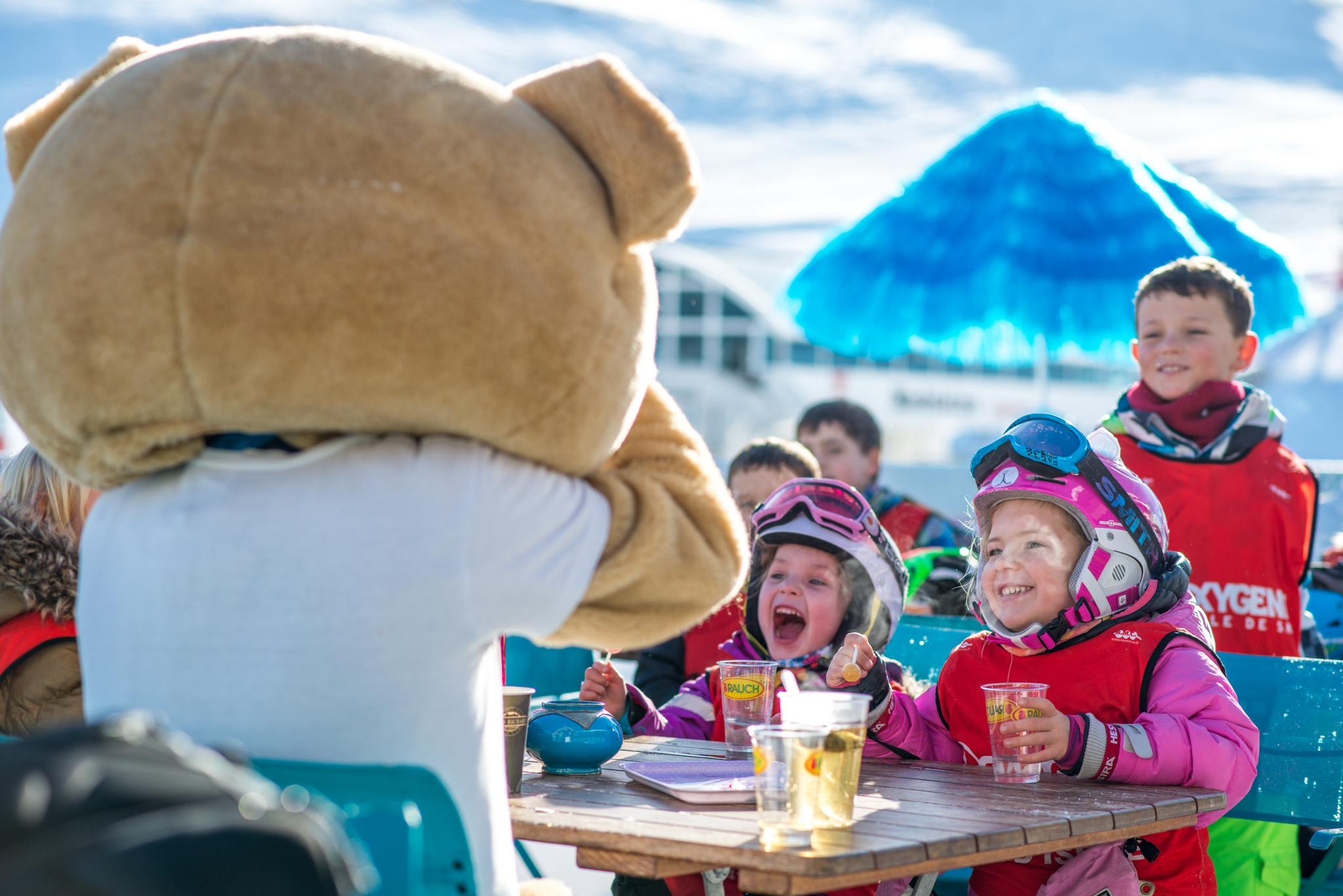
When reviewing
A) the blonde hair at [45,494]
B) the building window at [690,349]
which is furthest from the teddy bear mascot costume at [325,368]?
the building window at [690,349]

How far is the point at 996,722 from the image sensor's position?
86.6 inches

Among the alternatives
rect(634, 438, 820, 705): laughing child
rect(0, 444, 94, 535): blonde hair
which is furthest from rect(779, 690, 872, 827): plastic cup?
rect(634, 438, 820, 705): laughing child

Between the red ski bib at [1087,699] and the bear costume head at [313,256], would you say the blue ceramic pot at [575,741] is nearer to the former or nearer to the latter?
the red ski bib at [1087,699]

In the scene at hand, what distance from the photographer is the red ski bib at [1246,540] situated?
3.44m

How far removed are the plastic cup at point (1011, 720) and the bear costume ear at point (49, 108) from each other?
67.1 inches

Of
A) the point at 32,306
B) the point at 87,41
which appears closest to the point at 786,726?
the point at 32,306

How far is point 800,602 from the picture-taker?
3.00 meters

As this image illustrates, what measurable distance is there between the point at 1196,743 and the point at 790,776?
92 cm

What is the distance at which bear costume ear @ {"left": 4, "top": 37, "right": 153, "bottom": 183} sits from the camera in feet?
4.97

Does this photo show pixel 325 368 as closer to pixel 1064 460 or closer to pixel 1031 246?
pixel 1064 460

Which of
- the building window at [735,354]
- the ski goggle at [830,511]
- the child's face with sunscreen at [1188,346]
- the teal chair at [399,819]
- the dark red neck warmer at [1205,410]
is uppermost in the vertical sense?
the building window at [735,354]

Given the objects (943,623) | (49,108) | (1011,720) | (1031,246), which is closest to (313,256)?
(49,108)

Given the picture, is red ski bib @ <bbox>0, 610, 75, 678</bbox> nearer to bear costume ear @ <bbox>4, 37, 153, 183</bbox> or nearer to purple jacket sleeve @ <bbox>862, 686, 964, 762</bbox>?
bear costume ear @ <bbox>4, 37, 153, 183</bbox>

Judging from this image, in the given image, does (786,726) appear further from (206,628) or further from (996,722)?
(206,628)
